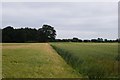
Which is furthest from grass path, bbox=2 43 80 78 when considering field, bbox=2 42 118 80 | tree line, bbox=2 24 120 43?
tree line, bbox=2 24 120 43

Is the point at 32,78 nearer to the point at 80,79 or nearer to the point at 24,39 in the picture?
the point at 80,79

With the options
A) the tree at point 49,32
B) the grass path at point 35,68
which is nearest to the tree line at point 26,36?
the tree at point 49,32

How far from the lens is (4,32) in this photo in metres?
116

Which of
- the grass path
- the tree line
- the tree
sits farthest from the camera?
the tree

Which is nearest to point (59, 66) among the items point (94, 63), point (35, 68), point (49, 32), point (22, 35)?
point (94, 63)

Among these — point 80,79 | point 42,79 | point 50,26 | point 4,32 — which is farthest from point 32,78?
point 50,26

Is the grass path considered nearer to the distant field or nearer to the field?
the field

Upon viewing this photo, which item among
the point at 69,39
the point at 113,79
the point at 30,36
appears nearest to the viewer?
the point at 113,79

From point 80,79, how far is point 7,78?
9.46ft

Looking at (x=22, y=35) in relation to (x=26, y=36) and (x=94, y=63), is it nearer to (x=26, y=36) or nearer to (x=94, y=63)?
(x=26, y=36)

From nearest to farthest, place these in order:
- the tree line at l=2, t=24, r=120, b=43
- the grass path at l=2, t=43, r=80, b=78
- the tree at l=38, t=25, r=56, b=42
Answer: the grass path at l=2, t=43, r=80, b=78, the tree line at l=2, t=24, r=120, b=43, the tree at l=38, t=25, r=56, b=42

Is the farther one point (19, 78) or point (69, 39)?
point (69, 39)

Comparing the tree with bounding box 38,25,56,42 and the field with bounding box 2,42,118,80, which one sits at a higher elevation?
the tree with bounding box 38,25,56,42

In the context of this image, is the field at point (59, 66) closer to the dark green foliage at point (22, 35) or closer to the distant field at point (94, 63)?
the distant field at point (94, 63)
